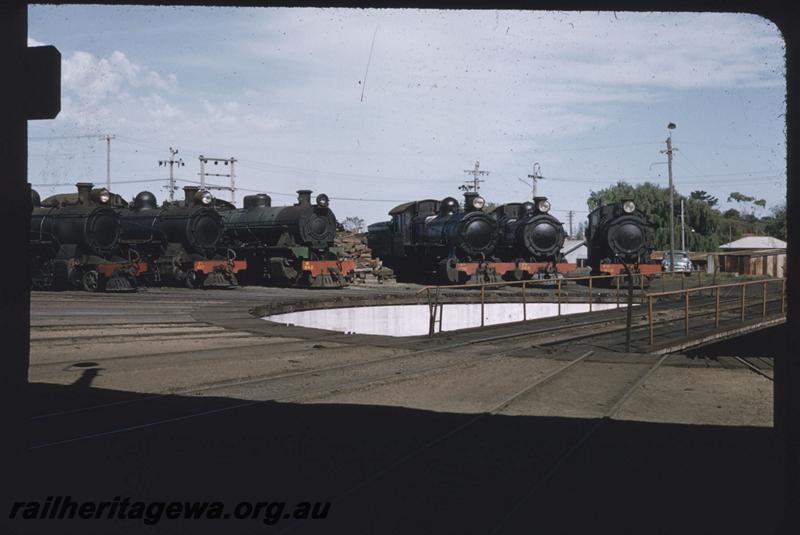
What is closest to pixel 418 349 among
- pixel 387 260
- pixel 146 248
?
pixel 146 248

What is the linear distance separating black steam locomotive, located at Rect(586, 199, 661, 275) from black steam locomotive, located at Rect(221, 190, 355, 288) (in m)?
10.7

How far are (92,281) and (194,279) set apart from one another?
12.5 feet

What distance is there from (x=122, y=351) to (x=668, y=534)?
9.99m

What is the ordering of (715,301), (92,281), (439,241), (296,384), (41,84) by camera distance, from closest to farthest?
1. (41,84)
2. (296,384)
3. (715,301)
4. (92,281)
5. (439,241)

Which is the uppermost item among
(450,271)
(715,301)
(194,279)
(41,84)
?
(41,84)

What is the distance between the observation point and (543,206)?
111 ft

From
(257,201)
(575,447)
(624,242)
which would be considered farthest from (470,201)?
(575,447)

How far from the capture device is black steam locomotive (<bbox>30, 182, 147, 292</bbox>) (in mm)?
26859

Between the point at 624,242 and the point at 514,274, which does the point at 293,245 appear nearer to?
the point at 514,274

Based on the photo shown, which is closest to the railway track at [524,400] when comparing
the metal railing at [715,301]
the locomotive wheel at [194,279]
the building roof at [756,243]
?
the metal railing at [715,301]

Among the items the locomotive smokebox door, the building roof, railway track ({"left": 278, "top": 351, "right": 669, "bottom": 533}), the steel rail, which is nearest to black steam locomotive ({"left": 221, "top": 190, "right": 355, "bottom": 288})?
railway track ({"left": 278, "top": 351, "right": 669, "bottom": 533})

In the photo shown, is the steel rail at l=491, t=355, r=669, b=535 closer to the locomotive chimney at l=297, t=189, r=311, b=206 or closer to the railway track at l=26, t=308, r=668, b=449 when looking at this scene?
the railway track at l=26, t=308, r=668, b=449

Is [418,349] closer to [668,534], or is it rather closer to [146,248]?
[668,534]

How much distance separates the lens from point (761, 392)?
940 cm
